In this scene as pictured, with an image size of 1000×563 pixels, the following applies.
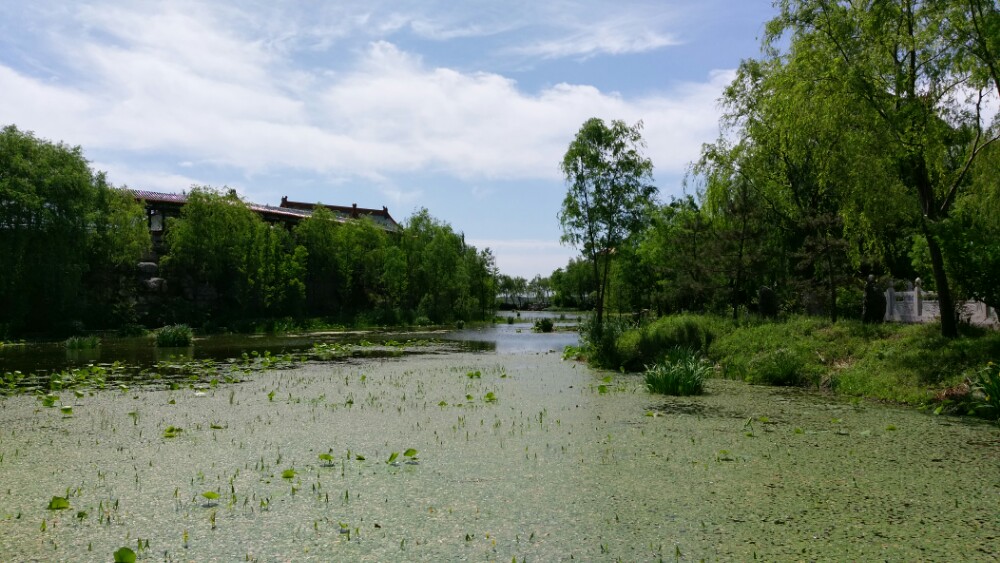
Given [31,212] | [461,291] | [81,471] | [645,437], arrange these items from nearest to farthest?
[81,471], [645,437], [31,212], [461,291]

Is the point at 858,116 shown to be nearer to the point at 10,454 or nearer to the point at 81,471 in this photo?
the point at 81,471

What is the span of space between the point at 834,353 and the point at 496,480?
9.13m

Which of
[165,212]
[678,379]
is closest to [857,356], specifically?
[678,379]

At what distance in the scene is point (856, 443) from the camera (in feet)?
22.3

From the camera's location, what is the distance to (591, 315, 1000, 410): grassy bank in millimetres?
9922

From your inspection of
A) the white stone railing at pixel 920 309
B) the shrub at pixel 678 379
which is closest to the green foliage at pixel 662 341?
the shrub at pixel 678 379

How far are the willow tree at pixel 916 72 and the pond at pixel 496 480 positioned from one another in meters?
4.62

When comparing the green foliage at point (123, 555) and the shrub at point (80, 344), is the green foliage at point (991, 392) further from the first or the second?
the shrub at point (80, 344)

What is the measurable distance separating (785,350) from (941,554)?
894 cm

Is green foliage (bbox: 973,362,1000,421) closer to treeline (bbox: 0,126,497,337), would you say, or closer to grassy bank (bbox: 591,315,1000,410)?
grassy bank (bbox: 591,315,1000,410)

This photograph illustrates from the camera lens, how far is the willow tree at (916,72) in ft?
34.7

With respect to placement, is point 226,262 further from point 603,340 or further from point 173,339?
point 603,340

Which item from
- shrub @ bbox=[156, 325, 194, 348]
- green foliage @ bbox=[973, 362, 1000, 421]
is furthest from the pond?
shrub @ bbox=[156, 325, 194, 348]

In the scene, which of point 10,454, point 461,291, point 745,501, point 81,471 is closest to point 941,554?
point 745,501
